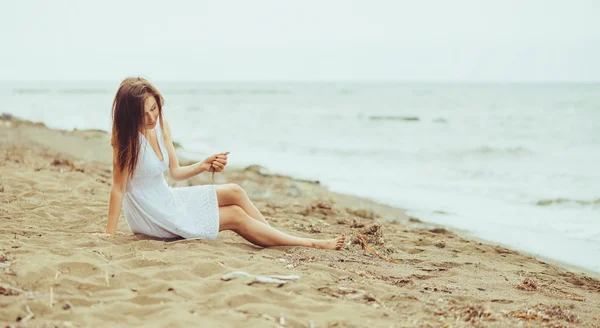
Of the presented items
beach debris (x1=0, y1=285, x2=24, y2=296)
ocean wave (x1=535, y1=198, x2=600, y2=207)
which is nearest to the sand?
beach debris (x1=0, y1=285, x2=24, y2=296)

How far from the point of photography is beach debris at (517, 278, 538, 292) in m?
4.23

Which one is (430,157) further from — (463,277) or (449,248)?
(463,277)

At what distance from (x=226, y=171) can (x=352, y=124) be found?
1728 cm

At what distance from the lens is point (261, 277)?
347 centimetres

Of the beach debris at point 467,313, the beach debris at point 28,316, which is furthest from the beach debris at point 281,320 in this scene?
the beach debris at point 28,316

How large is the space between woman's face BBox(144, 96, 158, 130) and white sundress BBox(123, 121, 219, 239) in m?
0.11

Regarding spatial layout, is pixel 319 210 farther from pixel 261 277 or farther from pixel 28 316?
pixel 28 316

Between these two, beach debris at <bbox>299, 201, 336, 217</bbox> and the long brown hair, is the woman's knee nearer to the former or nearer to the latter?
the long brown hair

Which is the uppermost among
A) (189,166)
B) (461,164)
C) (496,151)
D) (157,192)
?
(496,151)

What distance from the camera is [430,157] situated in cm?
1534

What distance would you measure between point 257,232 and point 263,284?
132 centimetres

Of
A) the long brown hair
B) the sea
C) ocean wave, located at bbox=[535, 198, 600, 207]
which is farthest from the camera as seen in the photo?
ocean wave, located at bbox=[535, 198, 600, 207]

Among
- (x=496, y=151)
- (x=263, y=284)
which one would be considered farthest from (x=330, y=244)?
(x=496, y=151)

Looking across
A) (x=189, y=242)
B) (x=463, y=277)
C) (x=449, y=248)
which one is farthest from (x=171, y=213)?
(x=449, y=248)
